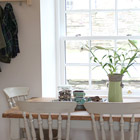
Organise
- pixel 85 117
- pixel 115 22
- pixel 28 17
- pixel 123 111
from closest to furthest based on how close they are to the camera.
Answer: pixel 123 111
pixel 85 117
pixel 28 17
pixel 115 22

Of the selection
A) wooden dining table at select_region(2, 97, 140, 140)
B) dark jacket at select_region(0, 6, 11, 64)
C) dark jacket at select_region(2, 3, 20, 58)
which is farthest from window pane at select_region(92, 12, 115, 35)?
wooden dining table at select_region(2, 97, 140, 140)

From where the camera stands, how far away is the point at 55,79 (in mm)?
3113

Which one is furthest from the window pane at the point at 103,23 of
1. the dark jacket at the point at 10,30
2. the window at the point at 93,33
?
the dark jacket at the point at 10,30

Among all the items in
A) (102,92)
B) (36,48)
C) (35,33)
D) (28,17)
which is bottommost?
(102,92)

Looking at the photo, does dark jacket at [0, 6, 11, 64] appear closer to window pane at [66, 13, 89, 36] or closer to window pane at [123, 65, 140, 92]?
window pane at [66, 13, 89, 36]

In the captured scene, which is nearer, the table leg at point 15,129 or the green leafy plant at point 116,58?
the table leg at point 15,129

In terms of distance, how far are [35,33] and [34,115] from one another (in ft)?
4.01

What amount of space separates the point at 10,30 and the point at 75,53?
0.91 m

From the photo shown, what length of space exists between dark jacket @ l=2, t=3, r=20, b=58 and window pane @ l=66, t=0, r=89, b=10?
0.81 meters

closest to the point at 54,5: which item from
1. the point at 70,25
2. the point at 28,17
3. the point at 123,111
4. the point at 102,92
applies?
the point at 70,25

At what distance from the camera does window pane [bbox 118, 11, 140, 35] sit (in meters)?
3.00

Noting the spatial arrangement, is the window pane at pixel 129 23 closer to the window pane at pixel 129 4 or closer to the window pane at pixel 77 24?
the window pane at pixel 129 4

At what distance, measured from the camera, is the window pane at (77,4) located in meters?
3.06

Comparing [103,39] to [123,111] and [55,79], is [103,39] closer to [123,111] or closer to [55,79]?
[55,79]
